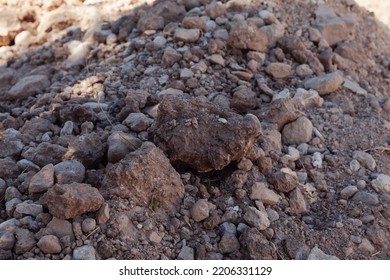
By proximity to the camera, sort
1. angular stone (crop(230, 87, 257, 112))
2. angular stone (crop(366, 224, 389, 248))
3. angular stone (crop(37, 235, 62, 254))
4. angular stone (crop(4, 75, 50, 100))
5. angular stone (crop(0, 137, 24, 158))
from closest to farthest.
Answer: angular stone (crop(37, 235, 62, 254))
angular stone (crop(366, 224, 389, 248))
angular stone (crop(0, 137, 24, 158))
angular stone (crop(230, 87, 257, 112))
angular stone (crop(4, 75, 50, 100))

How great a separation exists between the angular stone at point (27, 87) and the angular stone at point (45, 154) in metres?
0.89

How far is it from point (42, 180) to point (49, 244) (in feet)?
1.15

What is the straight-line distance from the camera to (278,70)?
3.24 metres

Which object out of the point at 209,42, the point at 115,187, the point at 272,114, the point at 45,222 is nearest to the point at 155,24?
the point at 209,42

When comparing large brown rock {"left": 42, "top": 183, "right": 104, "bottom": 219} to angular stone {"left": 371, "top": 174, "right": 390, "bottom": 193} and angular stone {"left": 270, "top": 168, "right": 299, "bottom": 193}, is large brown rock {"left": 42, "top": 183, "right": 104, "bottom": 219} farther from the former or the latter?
angular stone {"left": 371, "top": 174, "right": 390, "bottom": 193}

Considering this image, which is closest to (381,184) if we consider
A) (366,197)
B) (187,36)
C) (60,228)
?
(366,197)

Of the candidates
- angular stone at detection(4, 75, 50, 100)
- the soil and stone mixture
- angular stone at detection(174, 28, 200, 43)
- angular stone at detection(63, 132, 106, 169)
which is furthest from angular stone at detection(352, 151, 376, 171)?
angular stone at detection(4, 75, 50, 100)

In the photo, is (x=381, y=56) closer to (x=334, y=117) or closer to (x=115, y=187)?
(x=334, y=117)

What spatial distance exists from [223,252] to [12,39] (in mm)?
2754

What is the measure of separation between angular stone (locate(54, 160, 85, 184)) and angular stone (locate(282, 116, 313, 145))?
3.55ft

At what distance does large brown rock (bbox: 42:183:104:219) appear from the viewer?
2158 mm

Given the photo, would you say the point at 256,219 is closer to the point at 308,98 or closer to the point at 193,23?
the point at 308,98

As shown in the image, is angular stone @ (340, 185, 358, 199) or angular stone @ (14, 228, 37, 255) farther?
angular stone @ (340, 185, 358, 199)

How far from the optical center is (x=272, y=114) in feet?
9.40
